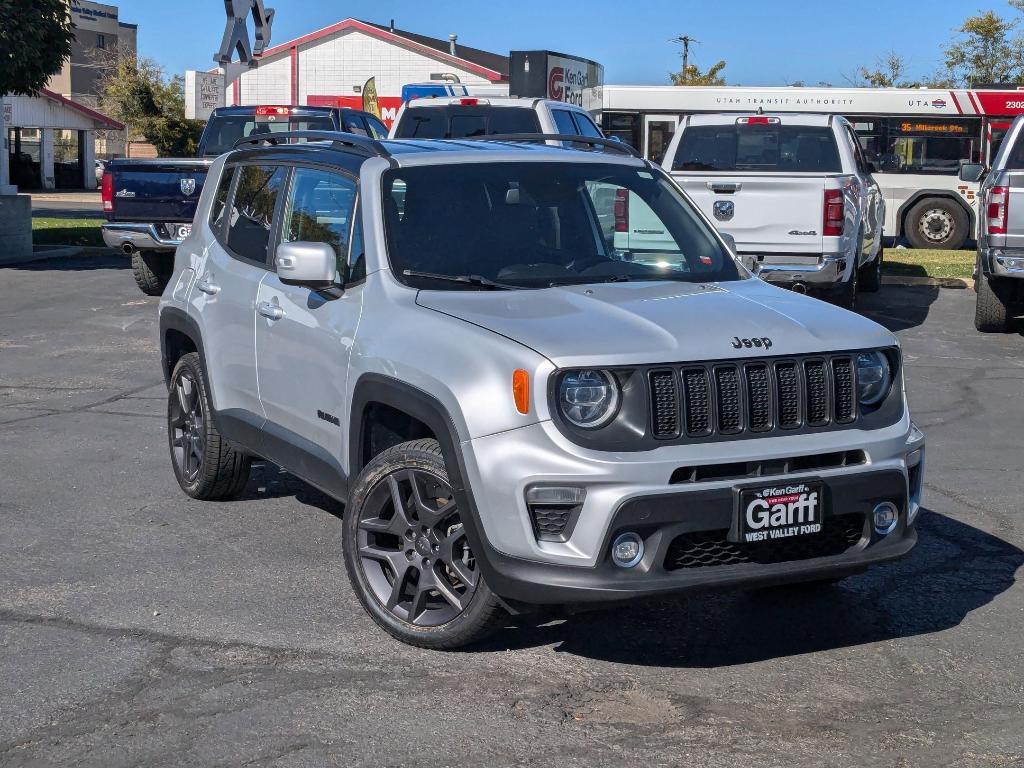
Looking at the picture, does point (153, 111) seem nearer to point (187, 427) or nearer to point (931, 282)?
point (931, 282)

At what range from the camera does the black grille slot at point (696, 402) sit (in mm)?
4414

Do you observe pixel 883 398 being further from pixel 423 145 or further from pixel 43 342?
pixel 43 342

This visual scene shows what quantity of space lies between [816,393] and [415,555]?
1.53m

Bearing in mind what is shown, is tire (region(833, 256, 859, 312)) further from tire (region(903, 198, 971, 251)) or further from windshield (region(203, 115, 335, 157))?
tire (region(903, 198, 971, 251))

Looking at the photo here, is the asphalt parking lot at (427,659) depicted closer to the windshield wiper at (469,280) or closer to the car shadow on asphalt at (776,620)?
the car shadow on asphalt at (776,620)

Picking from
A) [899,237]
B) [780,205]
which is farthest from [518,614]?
[899,237]

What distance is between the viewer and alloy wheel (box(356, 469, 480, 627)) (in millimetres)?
4750

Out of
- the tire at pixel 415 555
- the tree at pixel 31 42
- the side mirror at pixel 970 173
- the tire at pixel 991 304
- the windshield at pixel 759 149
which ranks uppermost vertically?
the tree at pixel 31 42

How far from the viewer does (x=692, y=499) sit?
4.31m

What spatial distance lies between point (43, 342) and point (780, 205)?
694 cm

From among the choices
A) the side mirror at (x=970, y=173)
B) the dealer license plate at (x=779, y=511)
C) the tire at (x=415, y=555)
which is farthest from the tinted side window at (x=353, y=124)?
the dealer license plate at (x=779, y=511)

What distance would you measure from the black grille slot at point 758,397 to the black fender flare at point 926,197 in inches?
808

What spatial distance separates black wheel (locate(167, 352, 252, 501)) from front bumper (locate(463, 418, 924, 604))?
2.53m

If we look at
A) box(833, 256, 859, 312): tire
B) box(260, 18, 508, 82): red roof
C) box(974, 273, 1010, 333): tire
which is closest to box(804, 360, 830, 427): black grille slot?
box(833, 256, 859, 312): tire
